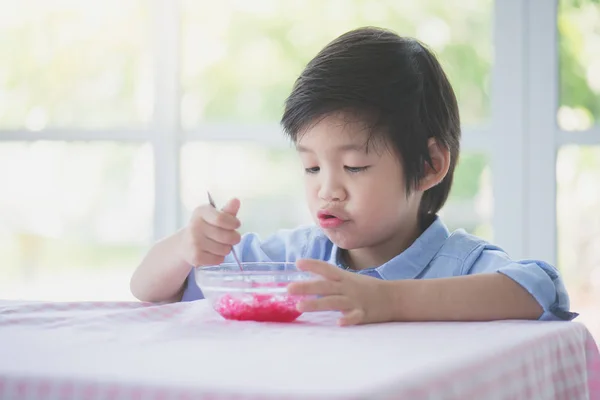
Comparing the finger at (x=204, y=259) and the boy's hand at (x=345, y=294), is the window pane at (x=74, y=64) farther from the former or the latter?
the boy's hand at (x=345, y=294)

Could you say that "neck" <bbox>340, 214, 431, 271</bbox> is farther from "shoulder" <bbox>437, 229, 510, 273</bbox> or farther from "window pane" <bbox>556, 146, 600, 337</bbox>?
"window pane" <bbox>556, 146, 600, 337</bbox>

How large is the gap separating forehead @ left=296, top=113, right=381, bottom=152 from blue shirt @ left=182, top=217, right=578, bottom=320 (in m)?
0.18

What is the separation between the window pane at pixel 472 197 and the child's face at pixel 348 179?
1.23 m

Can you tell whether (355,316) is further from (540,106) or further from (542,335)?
(540,106)

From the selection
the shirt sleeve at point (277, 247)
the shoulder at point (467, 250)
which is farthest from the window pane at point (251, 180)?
the shoulder at point (467, 250)

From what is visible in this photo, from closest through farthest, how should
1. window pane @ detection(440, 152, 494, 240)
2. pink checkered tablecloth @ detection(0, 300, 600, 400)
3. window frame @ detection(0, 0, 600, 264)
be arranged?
pink checkered tablecloth @ detection(0, 300, 600, 400), window frame @ detection(0, 0, 600, 264), window pane @ detection(440, 152, 494, 240)

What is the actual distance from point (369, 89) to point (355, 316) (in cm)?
48

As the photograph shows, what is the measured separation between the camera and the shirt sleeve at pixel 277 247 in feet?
4.99

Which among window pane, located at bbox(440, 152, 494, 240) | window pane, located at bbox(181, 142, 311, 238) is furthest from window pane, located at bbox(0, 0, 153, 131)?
window pane, located at bbox(440, 152, 494, 240)

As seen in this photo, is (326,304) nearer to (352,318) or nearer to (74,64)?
(352,318)

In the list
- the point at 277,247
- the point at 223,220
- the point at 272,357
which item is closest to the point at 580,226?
the point at 277,247

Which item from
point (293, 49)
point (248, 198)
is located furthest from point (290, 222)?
point (293, 49)

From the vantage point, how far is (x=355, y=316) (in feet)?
3.22

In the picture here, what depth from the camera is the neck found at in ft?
4.76
